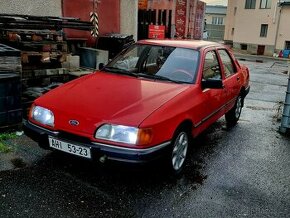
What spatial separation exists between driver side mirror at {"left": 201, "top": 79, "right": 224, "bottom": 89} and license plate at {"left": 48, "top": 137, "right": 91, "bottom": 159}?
1.89 m

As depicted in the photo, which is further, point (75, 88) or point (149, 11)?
point (149, 11)

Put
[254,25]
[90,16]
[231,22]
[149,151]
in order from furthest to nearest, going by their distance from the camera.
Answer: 1. [231,22]
2. [254,25]
3. [90,16]
4. [149,151]

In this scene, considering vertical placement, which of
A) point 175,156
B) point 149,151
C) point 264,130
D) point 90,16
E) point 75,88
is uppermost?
point 90,16

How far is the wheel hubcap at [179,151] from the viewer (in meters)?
3.88

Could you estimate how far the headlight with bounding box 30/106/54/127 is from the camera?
3680 millimetres

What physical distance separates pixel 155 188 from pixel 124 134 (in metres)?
0.84

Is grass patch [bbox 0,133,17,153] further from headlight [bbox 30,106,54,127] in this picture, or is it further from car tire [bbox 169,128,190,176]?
car tire [bbox 169,128,190,176]

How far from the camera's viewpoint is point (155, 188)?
3711 millimetres

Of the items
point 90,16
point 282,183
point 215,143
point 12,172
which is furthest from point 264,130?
point 90,16

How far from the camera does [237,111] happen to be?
6516mm

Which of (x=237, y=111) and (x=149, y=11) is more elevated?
(x=149, y=11)

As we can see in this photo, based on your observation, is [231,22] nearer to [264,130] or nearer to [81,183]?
[264,130]

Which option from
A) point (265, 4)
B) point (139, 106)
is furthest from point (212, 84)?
point (265, 4)

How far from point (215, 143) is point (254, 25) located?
3150 centimetres
